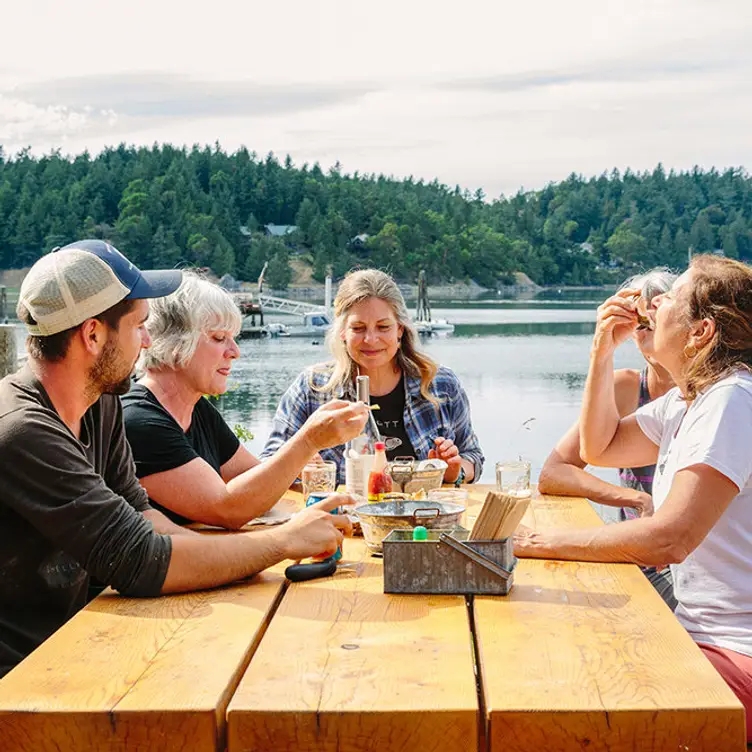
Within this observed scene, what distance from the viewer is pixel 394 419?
3.91 meters

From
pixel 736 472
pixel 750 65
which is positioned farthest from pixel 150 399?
pixel 750 65

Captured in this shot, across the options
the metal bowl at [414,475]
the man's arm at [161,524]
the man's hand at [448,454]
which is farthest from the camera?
the man's hand at [448,454]

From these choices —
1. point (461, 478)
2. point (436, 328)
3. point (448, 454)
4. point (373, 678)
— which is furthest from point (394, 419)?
point (436, 328)

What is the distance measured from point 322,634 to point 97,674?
1.19 ft

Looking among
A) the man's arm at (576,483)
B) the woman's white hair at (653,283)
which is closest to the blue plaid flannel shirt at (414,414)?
the man's arm at (576,483)

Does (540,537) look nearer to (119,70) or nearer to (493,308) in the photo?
(493,308)

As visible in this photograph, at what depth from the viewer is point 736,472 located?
2.11 m

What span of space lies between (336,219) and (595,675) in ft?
237

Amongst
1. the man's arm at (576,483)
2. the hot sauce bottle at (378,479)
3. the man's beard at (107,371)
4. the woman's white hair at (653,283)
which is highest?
the woman's white hair at (653,283)

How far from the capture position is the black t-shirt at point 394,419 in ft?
12.7

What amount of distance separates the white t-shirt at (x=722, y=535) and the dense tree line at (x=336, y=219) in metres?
59.2

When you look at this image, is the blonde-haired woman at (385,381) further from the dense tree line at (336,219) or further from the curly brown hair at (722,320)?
Result: the dense tree line at (336,219)

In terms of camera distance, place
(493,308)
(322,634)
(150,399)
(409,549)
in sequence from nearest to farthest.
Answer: (322,634)
(409,549)
(150,399)
(493,308)

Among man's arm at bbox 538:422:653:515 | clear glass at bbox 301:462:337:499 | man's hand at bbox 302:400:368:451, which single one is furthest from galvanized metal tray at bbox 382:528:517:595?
man's arm at bbox 538:422:653:515
